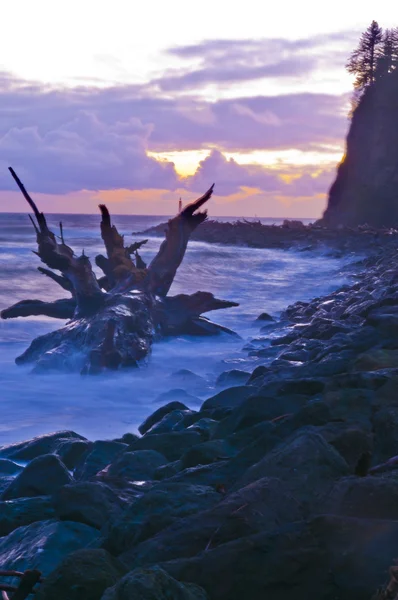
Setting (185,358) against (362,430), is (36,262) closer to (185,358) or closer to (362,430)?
(185,358)

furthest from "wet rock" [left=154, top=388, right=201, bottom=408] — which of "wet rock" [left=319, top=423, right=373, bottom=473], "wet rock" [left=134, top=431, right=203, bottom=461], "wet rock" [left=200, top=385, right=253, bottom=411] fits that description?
"wet rock" [left=319, top=423, right=373, bottom=473]

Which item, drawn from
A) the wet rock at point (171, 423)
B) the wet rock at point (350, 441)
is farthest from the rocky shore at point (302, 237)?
the wet rock at point (350, 441)

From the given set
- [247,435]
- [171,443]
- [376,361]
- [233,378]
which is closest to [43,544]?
[247,435]

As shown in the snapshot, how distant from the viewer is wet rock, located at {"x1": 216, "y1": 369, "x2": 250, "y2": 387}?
304 inches

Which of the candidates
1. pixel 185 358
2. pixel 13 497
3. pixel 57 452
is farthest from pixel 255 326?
pixel 13 497

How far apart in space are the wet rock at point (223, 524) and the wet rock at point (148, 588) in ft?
1.38

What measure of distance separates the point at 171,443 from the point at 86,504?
124 cm

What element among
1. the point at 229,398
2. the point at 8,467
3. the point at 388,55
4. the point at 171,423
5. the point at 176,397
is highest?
the point at 388,55

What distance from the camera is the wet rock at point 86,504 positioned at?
3.05 metres

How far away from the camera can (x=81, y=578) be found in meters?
2.06

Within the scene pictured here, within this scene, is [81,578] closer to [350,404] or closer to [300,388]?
[350,404]

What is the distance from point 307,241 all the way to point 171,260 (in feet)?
96.1

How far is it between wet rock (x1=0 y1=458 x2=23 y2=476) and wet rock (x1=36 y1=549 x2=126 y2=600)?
2686mm

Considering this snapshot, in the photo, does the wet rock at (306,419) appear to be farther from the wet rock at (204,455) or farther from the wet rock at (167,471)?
the wet rock at (167,471)
